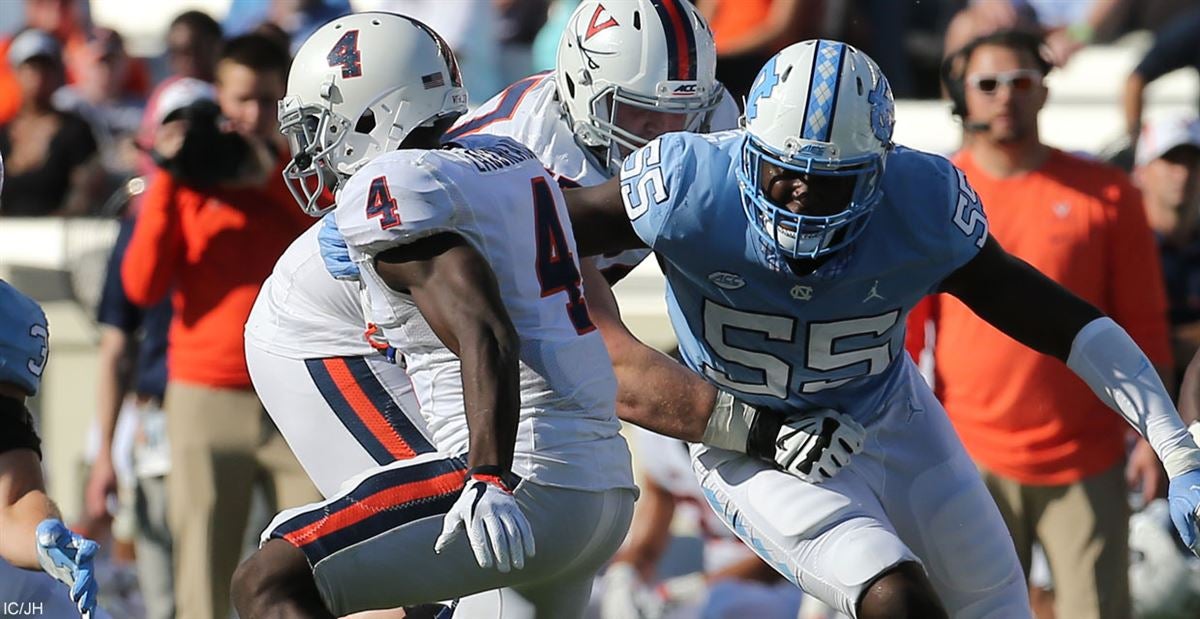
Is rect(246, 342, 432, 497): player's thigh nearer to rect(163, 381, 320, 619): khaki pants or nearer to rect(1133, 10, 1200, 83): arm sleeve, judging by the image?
rect(163, 381, 320, 619): khaki pants

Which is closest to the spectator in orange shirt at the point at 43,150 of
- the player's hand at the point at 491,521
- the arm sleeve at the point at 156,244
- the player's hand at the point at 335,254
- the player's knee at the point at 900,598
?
the arm sleeve at the point at 156,244

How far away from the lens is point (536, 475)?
150 inches

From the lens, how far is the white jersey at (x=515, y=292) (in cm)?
372

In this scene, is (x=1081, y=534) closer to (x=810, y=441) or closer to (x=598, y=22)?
(x=810, y=441)

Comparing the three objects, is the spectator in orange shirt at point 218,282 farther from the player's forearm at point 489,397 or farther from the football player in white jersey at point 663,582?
the player's forearm at point 489,397

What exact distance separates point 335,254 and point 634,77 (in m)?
1.08

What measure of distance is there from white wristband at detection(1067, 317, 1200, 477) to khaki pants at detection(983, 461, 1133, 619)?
1.65 meters

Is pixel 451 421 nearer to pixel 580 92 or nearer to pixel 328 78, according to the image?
pixel 328 78

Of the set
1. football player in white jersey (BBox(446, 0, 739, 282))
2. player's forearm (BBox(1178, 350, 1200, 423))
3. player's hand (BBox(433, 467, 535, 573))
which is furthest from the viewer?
football player in white jersey (BBox(446, 0, 739, 282))

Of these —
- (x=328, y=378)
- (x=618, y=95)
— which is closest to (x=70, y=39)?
(x=618, y=95)

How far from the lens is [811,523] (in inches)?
169

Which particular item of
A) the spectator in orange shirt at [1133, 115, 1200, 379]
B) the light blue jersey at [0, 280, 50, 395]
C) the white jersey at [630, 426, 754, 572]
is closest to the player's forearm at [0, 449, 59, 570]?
the light blue jersey at [0, 280, 50, 395]

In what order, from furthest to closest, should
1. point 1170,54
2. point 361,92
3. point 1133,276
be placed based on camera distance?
point 1170,54, point 1133,276, point 361,92

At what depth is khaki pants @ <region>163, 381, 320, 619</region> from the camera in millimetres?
6309
